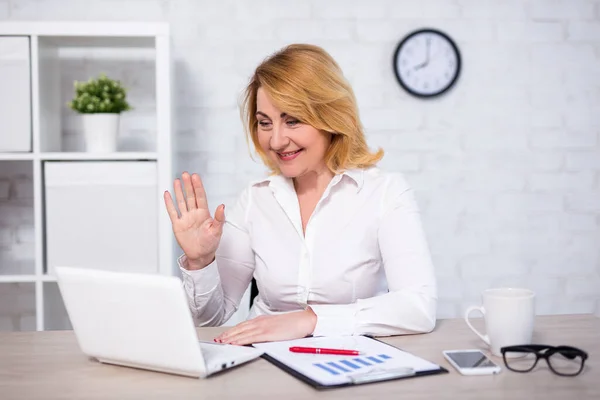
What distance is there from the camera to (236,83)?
2.81 metres

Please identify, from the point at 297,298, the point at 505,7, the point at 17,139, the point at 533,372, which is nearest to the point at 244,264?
the point at 297,298

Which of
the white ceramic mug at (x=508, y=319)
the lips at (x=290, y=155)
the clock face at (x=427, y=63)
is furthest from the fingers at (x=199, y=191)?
the clock face at (x=427, y=63)

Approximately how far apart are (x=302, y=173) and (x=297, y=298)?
311 millimetres

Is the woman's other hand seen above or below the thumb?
below

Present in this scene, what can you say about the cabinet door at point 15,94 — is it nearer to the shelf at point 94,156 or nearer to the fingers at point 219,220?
the shelf at point 94,156

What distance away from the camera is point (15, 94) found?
2.42 metres

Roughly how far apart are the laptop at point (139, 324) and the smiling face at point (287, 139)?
643 millimetres

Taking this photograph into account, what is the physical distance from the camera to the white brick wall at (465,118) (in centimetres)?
281

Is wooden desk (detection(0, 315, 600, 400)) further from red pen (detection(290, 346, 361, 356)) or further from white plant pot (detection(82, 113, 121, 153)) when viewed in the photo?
white plant pot (detection(82, 113, 121, 153))

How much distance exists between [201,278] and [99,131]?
1072 millimetres

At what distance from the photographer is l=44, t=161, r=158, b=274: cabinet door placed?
2455mm

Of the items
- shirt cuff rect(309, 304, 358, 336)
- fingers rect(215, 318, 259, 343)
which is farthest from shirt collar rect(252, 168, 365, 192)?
fingers rect(215, 318, 259, 343)

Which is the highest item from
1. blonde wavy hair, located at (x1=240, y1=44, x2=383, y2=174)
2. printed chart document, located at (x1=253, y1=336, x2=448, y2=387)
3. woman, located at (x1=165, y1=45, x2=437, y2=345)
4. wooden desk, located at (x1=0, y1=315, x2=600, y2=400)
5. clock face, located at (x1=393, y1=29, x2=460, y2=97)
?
clock face, located at (x1=393, y1=29, x2=460, y2=97)

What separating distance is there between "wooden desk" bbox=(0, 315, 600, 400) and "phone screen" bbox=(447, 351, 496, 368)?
2 centimetres
